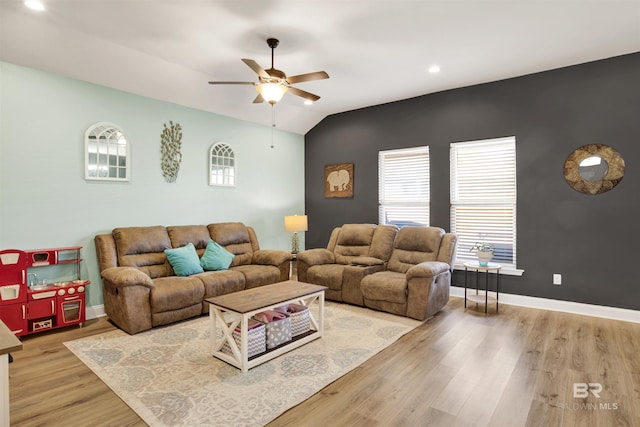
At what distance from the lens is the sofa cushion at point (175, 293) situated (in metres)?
3.60

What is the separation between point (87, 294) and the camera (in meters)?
4.03

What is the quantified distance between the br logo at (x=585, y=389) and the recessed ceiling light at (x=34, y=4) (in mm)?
5141

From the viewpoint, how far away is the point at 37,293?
3402mm

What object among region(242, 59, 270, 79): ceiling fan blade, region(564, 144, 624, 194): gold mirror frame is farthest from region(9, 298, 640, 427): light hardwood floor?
region(242, 59, 270, 79): ceiling fan blade

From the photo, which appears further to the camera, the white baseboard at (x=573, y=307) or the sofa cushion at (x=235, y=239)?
the sofa cushion at (x=235, y=239)

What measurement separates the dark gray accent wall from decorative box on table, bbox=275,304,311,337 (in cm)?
275

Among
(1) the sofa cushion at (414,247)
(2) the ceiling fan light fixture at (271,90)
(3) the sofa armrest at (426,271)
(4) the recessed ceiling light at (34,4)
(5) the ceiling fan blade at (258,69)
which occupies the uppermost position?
(4) the recessed ceiling light at (34,4)

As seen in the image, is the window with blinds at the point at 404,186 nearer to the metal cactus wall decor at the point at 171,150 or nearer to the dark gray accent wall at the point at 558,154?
the dark gray accent wall at the point at 558,154

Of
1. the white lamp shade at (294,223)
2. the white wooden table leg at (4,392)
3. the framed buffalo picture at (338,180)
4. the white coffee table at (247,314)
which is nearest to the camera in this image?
the white wooden table leg at (4,392)

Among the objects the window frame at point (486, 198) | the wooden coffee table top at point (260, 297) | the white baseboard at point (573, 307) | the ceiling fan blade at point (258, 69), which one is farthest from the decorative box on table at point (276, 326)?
the white baseboard at point (573, 307)

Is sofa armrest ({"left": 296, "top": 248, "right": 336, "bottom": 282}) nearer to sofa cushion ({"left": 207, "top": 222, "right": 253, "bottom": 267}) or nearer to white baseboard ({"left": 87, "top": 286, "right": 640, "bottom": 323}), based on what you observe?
sofa cushion ({"left": 207, "top": 222, "right": 253, "bottom": 267})

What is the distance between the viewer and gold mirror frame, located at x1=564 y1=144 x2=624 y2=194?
13.0ft

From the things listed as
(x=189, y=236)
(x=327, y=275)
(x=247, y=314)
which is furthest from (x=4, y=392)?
(x=327, y=275)

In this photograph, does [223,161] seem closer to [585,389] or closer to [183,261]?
[183,261]
